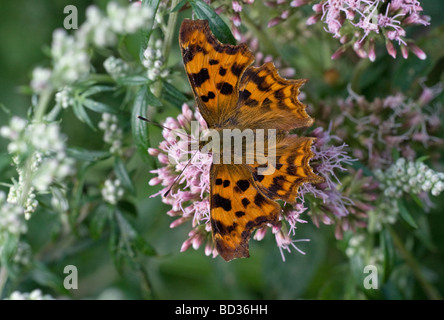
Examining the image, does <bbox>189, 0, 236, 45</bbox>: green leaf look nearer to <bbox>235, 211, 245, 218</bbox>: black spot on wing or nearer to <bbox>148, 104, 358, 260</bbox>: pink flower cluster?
<bbox>148, 104, 358, 260</bbox>: pink flower cluster

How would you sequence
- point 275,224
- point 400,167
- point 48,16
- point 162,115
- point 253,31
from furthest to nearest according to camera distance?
point 48,16, point 162,115, point 253,31, point 400,167, point 275,224

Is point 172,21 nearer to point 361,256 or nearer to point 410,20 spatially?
point 410,20

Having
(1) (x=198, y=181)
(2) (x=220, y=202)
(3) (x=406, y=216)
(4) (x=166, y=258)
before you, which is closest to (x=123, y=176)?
(1) (x=198, y=181)

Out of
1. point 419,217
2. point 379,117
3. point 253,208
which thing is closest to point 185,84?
point 253,208

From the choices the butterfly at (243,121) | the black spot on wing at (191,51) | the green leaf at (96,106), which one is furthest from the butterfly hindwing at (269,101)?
the green leaf at (96,106)

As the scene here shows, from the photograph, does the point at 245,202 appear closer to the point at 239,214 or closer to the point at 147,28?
the point at 239,214

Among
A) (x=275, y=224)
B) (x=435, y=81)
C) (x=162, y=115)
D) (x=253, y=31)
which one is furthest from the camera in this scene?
(x=435, y=81)
